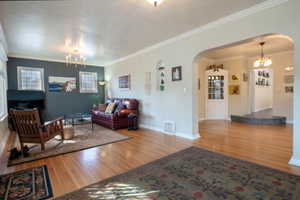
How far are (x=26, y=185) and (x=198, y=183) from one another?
224 cm

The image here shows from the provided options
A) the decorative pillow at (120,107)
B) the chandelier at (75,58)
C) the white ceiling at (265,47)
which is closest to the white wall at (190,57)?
the decorative pillow at (120,107)

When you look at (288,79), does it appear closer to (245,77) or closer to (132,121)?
(245,77)

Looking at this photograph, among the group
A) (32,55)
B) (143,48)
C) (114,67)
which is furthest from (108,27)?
(32,55)

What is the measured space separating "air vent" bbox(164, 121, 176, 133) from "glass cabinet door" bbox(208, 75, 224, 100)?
3257 millimetres

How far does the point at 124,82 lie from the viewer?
6.36 metres

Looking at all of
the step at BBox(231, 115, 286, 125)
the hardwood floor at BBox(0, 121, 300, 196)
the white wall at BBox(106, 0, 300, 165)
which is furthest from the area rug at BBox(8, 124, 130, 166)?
the step at BBox(231, 115, 286, 125)

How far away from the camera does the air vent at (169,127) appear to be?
4.30 meters

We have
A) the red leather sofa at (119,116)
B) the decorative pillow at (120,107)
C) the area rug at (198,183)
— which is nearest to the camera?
the area rug at (198,183)

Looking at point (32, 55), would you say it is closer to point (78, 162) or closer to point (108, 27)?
point (108, 27)

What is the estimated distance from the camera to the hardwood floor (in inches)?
85.8

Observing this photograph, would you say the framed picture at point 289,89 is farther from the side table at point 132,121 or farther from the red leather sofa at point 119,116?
the side table at point 132,121

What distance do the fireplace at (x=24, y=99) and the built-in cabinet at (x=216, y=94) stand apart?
22.1ft

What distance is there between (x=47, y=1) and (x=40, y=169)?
269 centimetres

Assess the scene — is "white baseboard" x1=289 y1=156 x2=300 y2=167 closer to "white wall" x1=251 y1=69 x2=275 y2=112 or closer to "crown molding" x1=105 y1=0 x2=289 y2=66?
"crown molding" x1=105 y1=0 x2=289 y2=66
